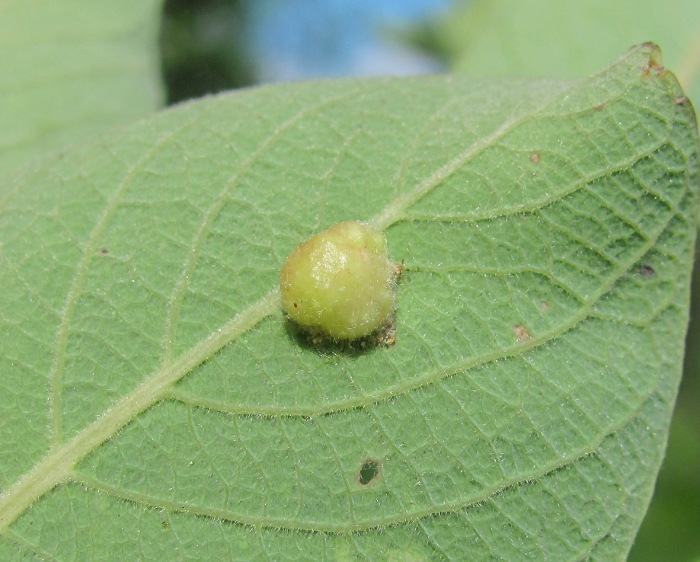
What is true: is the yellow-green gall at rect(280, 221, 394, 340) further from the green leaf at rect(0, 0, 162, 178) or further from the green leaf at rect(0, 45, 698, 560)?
the green leaf at rect(0, 0, 162, 178)

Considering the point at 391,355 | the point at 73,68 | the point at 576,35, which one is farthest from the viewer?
the point at 576,35

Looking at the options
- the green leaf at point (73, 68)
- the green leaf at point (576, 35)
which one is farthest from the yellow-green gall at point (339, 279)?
the green leaf at point (576, 35)

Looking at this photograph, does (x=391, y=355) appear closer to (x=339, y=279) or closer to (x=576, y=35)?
(x=339, y=279)

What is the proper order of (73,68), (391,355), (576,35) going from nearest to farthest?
(391,355)
(73,68)
(576,35)

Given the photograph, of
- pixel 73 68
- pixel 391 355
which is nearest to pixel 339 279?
pixel 391 355

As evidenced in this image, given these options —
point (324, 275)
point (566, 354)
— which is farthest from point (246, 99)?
point (566, 354)

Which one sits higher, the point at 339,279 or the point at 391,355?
the point at 339,279

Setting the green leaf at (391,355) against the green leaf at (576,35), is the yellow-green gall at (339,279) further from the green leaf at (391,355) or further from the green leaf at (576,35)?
the green leaf at (576,35)
